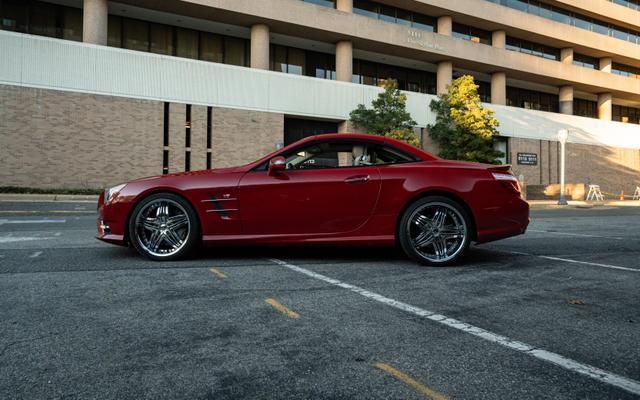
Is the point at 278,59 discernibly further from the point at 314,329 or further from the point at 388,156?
the point at 314,329

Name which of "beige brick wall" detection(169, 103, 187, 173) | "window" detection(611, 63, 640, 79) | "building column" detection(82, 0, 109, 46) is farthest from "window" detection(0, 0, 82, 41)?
"window" detection(611, 63, 640, 79)

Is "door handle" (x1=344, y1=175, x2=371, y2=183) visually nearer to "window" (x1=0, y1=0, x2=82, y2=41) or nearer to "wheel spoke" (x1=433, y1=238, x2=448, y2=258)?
"wheel spoke" (x1=433, y1=238, x2=448, y2=258)

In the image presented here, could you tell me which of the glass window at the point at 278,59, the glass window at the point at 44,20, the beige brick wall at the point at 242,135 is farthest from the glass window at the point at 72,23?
the glass window at the point at 278,59

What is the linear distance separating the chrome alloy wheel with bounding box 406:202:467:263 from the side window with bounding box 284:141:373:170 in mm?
858

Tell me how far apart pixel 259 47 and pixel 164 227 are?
21186mm

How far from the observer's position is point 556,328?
9.40 ft

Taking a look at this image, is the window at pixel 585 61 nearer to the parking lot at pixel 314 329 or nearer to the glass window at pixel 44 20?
the glass window at pixel 44 20

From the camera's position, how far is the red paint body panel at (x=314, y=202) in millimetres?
5047

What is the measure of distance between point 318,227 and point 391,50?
26.3m

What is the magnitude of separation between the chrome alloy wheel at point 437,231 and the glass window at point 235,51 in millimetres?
24221

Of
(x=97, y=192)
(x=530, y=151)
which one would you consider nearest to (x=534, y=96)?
(x=530, y=151)

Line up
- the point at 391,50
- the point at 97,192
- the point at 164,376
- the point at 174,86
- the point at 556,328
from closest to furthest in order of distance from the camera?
the point at 164,376 < the point at 556,328 < the point at 97,192 < the point at 174,86 < the point at 391,50

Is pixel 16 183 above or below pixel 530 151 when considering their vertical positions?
below

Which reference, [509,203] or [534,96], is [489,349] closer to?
[509,203]
